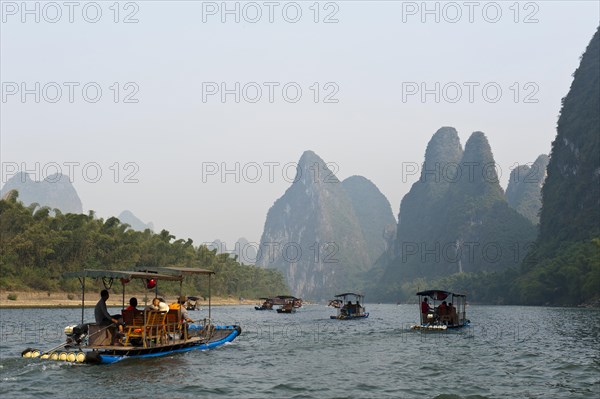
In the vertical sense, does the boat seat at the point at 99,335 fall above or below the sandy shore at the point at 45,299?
above

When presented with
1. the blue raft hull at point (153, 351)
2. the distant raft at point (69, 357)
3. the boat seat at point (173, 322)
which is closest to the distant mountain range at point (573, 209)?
the blue raft hull at point (153, 351)

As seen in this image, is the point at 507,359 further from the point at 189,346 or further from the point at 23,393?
the point at 23,393

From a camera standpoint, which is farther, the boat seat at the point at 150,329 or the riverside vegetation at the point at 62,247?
the riverside vegetation at the point at 62,247

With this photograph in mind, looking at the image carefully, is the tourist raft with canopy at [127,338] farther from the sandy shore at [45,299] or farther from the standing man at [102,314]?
the sandy shore at [45,299]

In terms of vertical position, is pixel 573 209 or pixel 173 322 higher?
pixel 573 209

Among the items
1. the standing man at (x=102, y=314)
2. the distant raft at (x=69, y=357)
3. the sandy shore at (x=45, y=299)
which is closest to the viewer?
the distant raft at (x=69, y=357)

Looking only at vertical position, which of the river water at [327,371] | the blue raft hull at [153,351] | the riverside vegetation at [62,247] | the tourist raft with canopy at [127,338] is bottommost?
the river water at [327,371]

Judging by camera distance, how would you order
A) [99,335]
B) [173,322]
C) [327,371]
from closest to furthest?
[327,371]
[99,335]
[173,322]

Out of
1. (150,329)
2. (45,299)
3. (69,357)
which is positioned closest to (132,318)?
Answer: (150,329)

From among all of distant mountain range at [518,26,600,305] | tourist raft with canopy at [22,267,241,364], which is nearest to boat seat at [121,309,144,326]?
tourist raft with canopy at [22,267,241,364]

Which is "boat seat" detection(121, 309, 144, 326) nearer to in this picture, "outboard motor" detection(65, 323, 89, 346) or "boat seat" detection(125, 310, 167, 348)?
"boat seat" detection(125, 310, 167, 348)

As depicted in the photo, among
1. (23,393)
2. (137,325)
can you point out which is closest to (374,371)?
(137,325)

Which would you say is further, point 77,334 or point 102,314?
point 77,334

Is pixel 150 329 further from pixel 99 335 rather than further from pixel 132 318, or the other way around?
pixel 99 335
